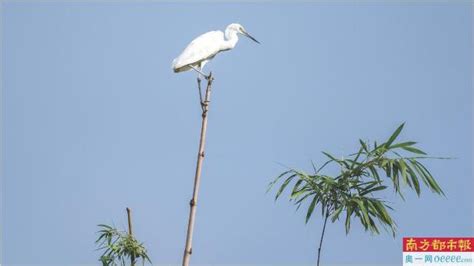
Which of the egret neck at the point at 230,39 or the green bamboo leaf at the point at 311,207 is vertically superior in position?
the egret neck at the point at 230,39

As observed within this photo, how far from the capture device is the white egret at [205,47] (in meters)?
6.75

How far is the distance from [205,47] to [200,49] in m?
0.11

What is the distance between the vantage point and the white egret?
6.75 metres

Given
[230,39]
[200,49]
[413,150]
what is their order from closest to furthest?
[413,150], [200,49], [230,39]

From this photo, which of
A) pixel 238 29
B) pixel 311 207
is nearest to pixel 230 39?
pixel 238 29

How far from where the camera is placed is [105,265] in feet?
18.7

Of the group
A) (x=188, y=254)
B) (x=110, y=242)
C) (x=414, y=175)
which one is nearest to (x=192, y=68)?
(x=110, y=242)

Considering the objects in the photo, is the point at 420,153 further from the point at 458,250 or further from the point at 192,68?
the point at 192,68

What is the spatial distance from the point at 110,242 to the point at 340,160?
1958 mm

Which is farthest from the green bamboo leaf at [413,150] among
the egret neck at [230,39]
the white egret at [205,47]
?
the egret neck at [230,39]

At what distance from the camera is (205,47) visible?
23.1 feet

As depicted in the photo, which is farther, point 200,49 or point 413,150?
point 200,49

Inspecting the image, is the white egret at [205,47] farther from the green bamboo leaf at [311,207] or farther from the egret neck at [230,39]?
the green bamboo leaf at [311,207]

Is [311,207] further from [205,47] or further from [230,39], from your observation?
[230,39]
